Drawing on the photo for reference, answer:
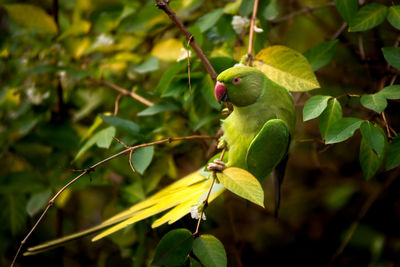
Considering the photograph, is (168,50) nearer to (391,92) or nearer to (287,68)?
(287,68)

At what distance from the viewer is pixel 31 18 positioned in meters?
1.21

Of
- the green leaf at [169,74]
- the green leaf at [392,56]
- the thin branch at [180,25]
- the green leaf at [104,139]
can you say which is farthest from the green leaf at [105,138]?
the green leaf at [392,56]

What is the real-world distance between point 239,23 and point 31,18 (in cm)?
75

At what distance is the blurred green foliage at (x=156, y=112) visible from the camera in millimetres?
904

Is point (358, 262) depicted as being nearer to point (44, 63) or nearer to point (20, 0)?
point (44, 63)

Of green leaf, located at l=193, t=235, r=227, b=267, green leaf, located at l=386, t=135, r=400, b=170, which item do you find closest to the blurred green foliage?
green leaf, located at l=386, t=135, r=400, b=170

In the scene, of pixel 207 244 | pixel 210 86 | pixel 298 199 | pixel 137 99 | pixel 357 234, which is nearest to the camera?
pixel 207 244

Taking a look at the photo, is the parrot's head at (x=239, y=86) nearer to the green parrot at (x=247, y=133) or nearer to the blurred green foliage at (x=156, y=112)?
the green parrot at (x=247, y=133)

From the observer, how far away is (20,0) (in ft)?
5.35

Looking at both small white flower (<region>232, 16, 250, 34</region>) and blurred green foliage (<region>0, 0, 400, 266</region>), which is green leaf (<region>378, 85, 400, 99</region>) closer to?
blurred green foliage (<region>0, 0, 400, 266</region>)

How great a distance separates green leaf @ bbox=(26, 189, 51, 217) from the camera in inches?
41.1

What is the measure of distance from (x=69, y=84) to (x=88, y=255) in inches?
34.6

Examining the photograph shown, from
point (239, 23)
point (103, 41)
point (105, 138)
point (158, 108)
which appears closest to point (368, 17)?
point (239, 23)

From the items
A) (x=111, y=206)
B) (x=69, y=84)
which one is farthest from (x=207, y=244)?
(x=69, y=84)
